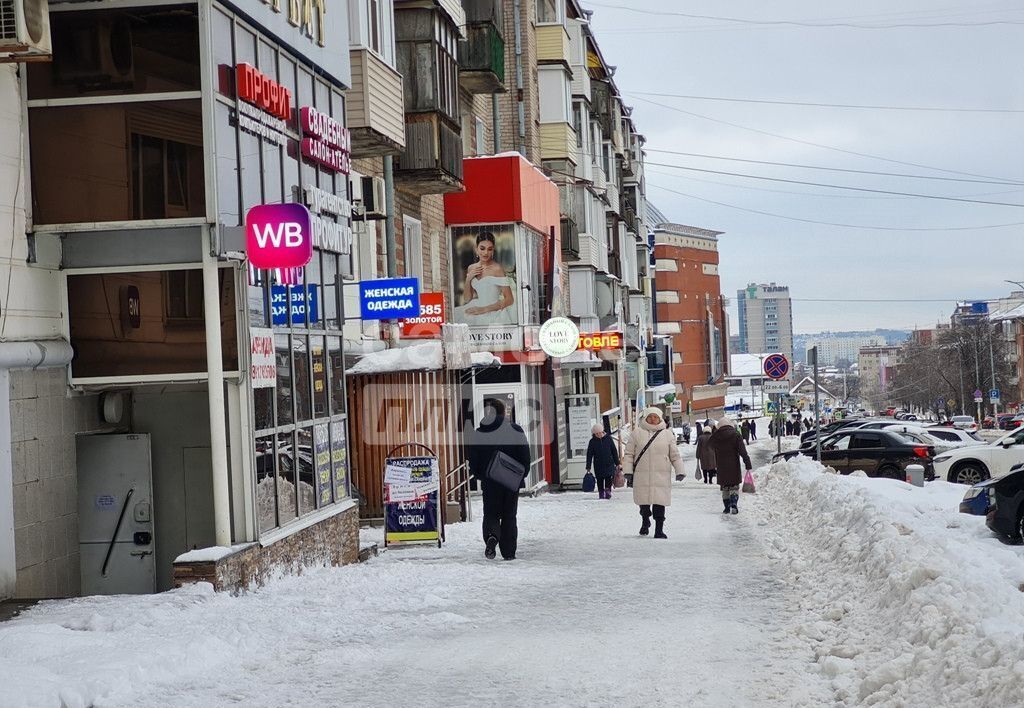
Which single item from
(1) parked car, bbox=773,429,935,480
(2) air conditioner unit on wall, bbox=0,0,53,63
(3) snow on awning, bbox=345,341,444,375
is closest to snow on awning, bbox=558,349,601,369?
(1) parked car, bbox=773,429,935,480

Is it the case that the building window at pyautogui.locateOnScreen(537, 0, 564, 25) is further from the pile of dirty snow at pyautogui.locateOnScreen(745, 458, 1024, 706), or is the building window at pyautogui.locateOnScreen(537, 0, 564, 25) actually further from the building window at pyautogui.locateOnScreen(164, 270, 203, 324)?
the building window at pyautogui.locateOnScreen(164, 270, 203, 324)

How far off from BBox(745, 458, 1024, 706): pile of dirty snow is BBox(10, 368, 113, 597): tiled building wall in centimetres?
612

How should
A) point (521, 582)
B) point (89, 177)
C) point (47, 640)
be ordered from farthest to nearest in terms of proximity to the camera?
1. point (521, 582)
2. point (89, 177)
3. point (47, 640)

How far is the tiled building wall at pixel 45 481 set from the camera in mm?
10445

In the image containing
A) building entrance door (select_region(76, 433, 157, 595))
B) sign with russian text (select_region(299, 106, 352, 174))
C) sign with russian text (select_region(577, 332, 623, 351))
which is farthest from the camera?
sign with russian text (select_region(577, 332, 623, 351))

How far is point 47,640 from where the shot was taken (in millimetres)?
8211

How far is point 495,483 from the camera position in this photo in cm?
1448

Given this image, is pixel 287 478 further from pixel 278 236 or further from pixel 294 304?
pixel 278 236

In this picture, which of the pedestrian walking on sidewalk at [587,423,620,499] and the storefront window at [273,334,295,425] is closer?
the storefront window at [273,334,295,425]

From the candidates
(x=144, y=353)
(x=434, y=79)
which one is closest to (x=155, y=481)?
(x=144, y=353)

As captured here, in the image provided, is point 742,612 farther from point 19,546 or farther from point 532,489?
point 532,489

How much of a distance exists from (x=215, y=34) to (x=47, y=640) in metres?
5.52

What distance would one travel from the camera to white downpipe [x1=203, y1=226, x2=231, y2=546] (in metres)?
11.2

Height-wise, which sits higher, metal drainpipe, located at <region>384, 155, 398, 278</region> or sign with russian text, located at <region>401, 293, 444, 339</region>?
metal drainpipe, located at <region>384, 155, 398, 278</region>
